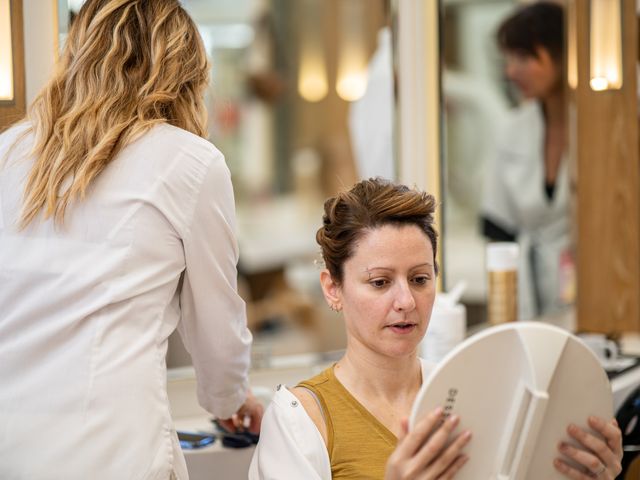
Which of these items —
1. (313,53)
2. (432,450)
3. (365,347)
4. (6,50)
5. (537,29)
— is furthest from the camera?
(313,53)

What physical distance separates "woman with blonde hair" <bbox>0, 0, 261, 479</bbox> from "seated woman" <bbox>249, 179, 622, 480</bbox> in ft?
0.56

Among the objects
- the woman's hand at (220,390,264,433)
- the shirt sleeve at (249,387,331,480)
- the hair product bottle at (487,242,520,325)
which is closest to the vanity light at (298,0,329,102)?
the hair product bottle at (487,242,520,325)

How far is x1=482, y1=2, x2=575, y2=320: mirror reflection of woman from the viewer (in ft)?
9.73

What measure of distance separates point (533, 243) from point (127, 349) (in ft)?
6.31

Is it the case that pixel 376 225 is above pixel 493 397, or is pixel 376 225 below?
above

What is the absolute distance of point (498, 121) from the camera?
3309mm

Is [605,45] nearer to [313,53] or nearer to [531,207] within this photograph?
[531,207]

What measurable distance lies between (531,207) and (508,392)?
1996mm

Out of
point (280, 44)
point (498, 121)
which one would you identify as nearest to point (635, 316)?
point (498, 121)

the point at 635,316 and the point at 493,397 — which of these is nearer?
the point at 493,397

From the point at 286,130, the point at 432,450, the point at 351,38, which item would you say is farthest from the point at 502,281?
the point at 286,130

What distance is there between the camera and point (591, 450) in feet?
4.01

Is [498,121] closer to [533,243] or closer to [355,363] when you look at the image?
[533,243]

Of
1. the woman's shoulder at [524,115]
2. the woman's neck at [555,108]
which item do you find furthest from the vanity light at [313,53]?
the woman's neck at [555,108]
